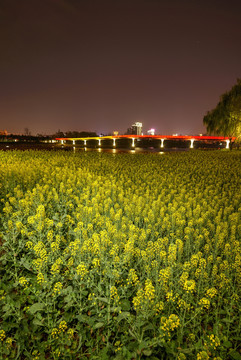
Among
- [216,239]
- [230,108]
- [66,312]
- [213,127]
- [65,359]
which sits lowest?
[65,359]

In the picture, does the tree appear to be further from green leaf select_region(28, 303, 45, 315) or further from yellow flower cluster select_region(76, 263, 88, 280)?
green leaf select_region(28, 303, 45, 315)

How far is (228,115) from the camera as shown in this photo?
4003cm

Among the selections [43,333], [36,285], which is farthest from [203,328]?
[36,285]

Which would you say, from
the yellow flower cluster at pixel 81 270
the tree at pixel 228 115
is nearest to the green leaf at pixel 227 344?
the yellow flower cluster at pixel 81 270

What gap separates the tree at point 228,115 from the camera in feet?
127

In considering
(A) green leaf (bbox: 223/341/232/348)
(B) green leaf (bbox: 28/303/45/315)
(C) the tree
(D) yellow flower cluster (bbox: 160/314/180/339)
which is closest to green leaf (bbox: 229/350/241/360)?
(A) green leaf (bbox: 223/341/232/348)

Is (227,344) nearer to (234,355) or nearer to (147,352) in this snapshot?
(234,355)

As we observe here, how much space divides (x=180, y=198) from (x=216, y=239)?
3.59 m

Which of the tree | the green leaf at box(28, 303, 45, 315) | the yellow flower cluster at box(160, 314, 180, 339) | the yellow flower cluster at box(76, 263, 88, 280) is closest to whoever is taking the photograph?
the yellow flower cluster at box(160, 314, 180, 339)

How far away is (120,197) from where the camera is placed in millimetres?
8508

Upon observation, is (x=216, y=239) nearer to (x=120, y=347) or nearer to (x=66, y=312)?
(x=120, y=347)

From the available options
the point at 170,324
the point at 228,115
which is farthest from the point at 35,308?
the point at 228,115

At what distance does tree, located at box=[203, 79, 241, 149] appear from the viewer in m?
38.8

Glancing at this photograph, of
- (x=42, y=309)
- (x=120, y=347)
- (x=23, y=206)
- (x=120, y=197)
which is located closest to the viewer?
(x=120, y=347)
